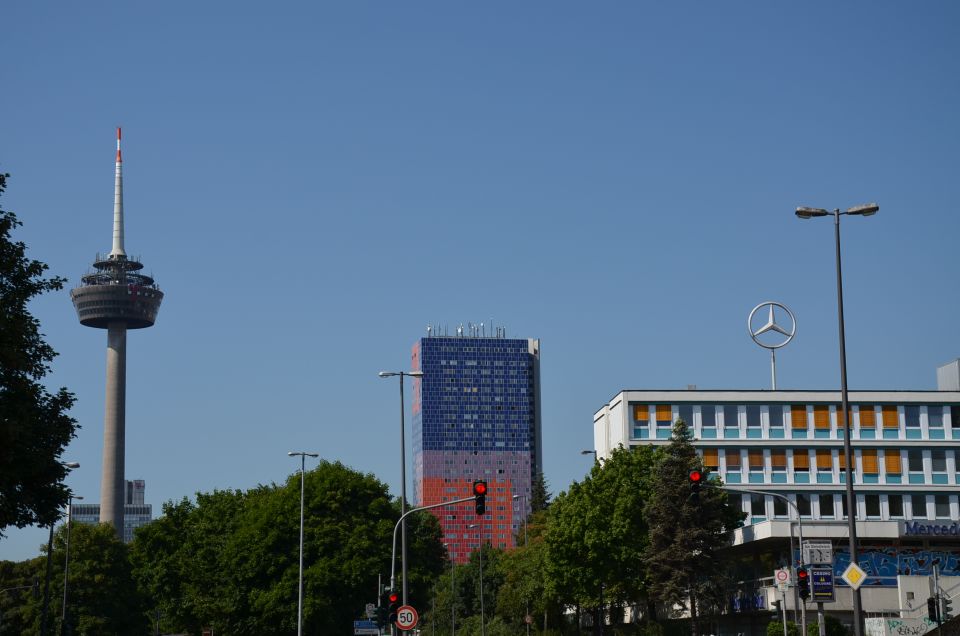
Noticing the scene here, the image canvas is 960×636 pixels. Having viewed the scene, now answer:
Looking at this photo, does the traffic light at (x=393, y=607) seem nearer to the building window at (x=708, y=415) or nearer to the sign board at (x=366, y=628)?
the sign board at (x=366, y=628)

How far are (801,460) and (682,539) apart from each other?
33.3 meters

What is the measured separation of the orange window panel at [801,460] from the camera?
93000 mm

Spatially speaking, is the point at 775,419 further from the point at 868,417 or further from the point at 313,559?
the point at 313,559

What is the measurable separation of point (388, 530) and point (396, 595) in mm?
36577

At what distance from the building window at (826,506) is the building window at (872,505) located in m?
2.38

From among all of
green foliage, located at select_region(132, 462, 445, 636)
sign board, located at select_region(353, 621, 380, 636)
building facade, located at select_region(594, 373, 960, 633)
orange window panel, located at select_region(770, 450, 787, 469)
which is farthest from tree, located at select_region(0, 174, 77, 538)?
orange window panel, located at select_region(770, 450, 787, 469)

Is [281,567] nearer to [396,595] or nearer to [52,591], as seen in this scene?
[52,591]

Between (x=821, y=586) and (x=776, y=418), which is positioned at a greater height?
(x=776, y=418)

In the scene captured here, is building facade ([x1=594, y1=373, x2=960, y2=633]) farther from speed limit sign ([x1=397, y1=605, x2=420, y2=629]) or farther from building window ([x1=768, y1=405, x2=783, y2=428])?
speed limit sign ([x1=397, y1=605, x2=420, y2=629])

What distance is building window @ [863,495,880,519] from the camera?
92375 mm

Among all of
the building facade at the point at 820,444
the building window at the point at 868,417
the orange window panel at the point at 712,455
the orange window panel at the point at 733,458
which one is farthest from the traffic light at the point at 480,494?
the building window at the point at 868,417

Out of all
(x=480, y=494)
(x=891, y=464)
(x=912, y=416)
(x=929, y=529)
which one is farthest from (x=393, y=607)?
(x=912, y=416)

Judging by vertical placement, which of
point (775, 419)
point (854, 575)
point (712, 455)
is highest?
point (775, 419)

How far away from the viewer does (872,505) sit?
92688 mm
